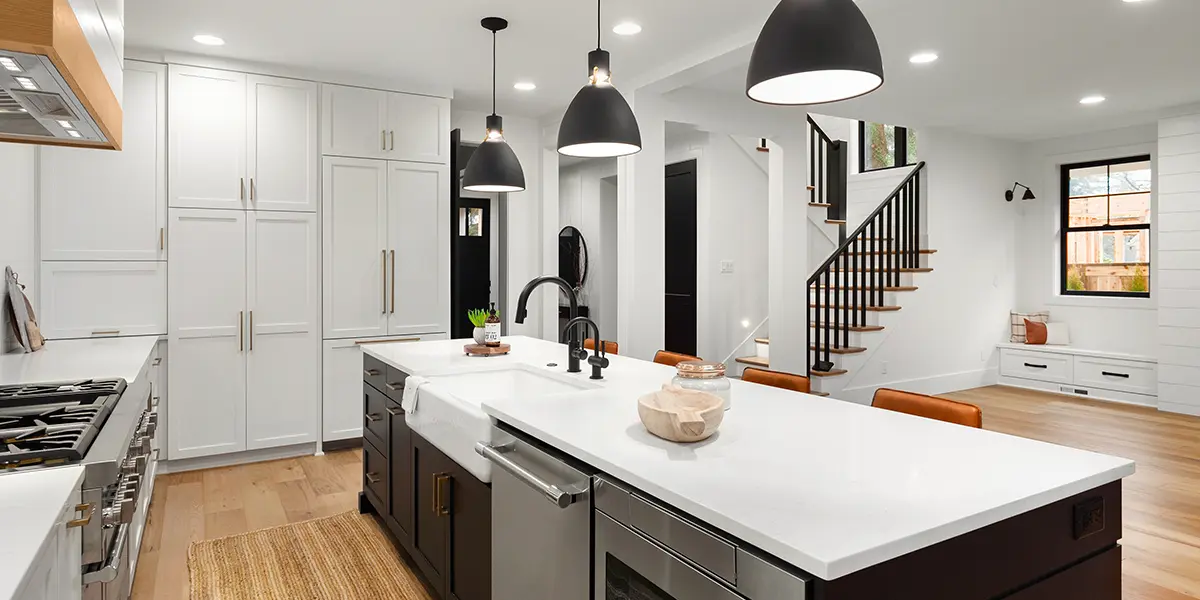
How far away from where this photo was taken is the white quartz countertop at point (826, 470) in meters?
0.99

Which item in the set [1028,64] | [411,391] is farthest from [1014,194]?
[411,391]

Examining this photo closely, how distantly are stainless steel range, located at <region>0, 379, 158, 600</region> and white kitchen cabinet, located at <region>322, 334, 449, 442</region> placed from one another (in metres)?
2.35

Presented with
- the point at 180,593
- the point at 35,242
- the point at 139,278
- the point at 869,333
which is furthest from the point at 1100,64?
the point at 35,242

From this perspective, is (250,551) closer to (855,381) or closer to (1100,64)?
(855,381)

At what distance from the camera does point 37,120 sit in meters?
1.83

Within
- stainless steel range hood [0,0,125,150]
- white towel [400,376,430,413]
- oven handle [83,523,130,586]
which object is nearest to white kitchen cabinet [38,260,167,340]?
stainless steel range hood [0,0,125,150]

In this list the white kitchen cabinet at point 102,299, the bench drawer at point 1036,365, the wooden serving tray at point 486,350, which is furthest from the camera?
the bench drawer at point 1036,365

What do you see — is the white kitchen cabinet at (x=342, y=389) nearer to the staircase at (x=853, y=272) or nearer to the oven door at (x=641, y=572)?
the staircase at (x=853, y=272)

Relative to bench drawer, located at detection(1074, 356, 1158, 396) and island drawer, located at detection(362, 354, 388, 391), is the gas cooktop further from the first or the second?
bench drawer, located at detection(1074, 356, 1158, 396)

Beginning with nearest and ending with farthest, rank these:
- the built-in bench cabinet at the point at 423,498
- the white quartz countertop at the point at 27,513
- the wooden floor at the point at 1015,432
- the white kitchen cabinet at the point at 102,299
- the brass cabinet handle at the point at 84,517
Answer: the white quartz countertop at the point at 27,513
the brass cabinet handle at the point at 84,517
the built-in bench cabinet at the point at 423,498
the wooden floor at the point at 1015,432
the white kitchen cabinet at the point at 102,299

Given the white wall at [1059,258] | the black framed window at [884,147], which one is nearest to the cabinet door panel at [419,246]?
the black framed window at [884,147]

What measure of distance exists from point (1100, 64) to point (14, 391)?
6.00 meters

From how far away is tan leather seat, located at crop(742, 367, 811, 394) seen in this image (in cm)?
235

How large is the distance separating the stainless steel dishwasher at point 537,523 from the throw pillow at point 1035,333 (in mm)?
7282
